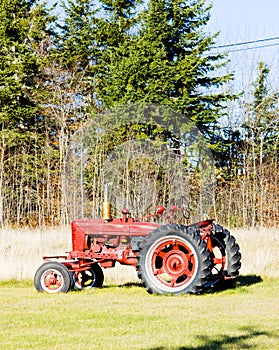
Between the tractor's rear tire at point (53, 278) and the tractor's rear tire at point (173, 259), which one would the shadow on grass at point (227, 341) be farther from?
the tractor's rear tire at point (53, 278)

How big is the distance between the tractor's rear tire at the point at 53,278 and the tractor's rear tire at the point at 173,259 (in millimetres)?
972

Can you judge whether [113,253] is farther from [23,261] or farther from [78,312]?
[23,261]

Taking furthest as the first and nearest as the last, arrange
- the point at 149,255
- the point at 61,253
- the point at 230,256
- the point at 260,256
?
1. the point at 61,253
2. the point at 260,256
3. the point at 230,256
4. the point at 149,255

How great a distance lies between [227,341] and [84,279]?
408 centimetres

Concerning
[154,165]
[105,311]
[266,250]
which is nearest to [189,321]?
[105,311]

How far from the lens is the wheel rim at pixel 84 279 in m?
8.69

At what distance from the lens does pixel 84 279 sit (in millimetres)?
8805

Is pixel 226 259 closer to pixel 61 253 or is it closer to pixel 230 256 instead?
pixel 230 256

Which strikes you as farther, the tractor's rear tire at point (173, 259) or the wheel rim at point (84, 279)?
the wheel rim at point (84, 279)

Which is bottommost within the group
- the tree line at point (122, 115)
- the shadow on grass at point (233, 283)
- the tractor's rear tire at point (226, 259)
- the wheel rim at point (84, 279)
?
the shadow on grass at point (233, 283)

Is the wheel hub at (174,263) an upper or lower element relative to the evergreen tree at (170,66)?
→ lower

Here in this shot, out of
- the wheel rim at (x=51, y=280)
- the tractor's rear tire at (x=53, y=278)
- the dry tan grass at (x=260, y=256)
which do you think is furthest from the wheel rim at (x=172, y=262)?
the dry tan grass at (x=260, y=256)

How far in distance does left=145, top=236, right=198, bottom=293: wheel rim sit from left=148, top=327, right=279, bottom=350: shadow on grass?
242 centimetres

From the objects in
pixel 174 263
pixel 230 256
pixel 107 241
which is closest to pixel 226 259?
pixel 230 256
